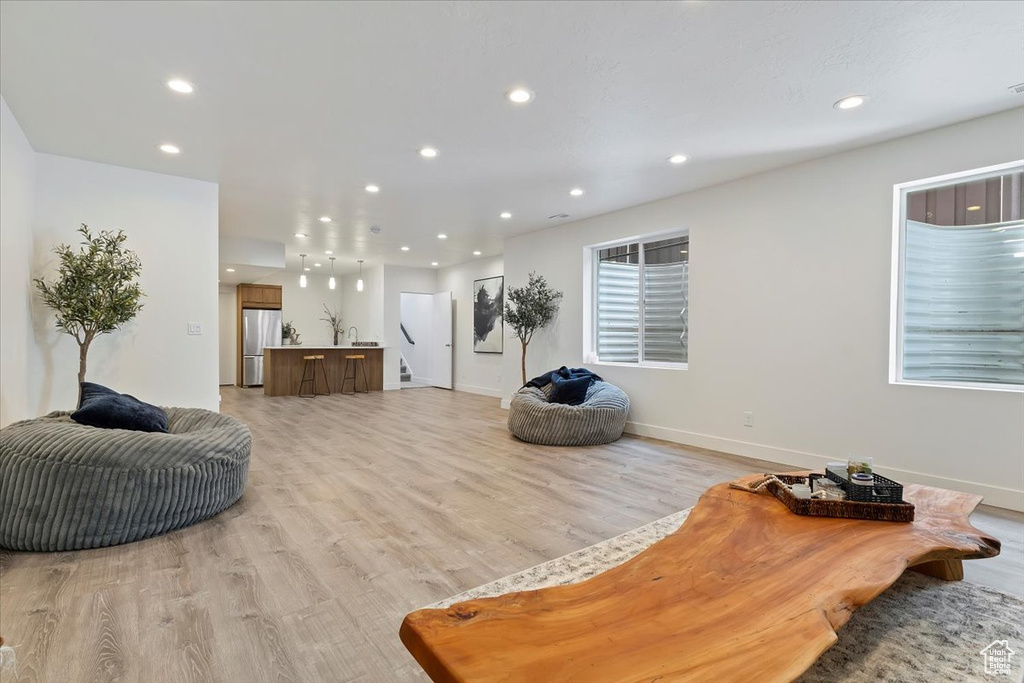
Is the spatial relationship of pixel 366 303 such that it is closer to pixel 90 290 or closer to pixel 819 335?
pixel 90 290

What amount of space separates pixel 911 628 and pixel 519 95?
3400 millimetres

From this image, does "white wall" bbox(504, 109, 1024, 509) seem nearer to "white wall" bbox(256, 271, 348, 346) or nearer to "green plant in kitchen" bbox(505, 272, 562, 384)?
"green plant in kitchen" bbox(505, 272, 562, 384)

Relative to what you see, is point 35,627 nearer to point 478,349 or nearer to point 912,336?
point 912,336

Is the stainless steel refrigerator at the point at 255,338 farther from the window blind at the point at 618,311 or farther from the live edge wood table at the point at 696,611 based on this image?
the live edge wood table at the point at 696,611

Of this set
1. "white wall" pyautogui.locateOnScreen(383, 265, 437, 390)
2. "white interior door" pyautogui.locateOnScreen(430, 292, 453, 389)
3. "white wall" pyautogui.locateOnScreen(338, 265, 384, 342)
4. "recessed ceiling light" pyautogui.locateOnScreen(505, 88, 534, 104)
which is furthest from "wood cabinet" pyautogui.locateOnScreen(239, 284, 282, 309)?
"recessed ceiling light" pyautogui.locateOnScreen(505, 88, 534, 104)

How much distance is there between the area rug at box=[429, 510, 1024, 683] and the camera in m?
1.69

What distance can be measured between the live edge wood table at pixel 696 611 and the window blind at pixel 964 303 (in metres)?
2.54

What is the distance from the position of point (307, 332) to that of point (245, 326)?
171 centimetres

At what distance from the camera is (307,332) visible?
1209cm

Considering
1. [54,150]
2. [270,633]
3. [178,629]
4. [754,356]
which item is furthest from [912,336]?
[54,150]

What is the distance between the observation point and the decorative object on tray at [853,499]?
2078 millimetres

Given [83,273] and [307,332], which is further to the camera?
[307,332]

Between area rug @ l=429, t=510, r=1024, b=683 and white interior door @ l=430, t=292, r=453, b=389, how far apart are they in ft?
27.9

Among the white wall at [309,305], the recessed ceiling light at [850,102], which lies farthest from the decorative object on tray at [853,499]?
the white wall at [309,305]
